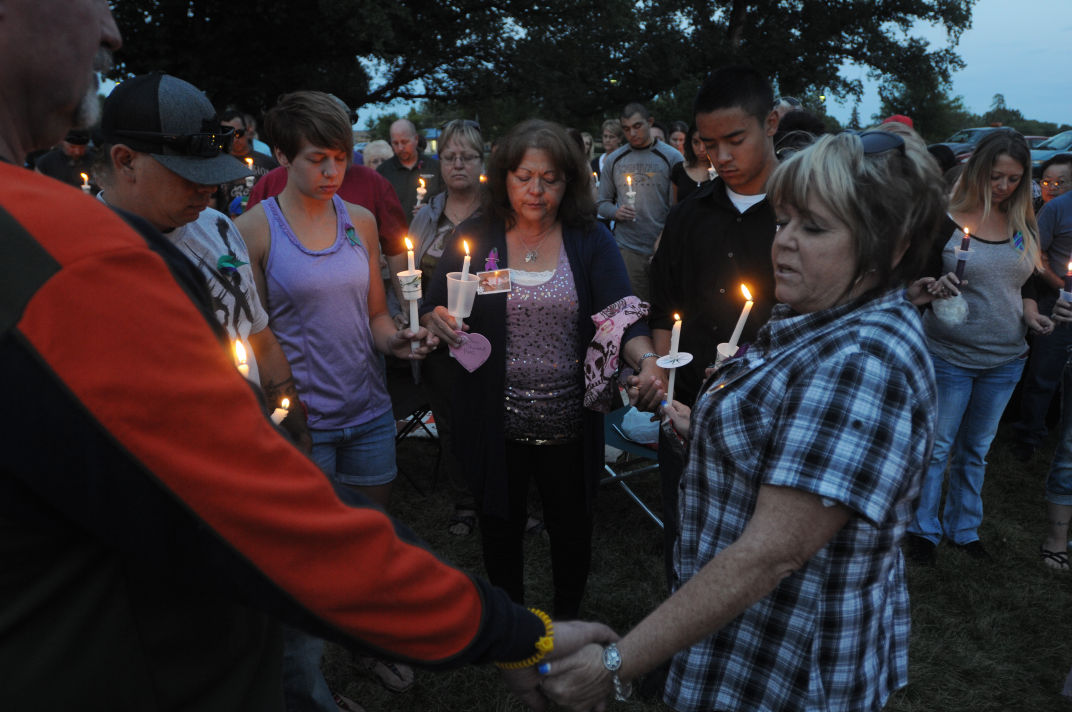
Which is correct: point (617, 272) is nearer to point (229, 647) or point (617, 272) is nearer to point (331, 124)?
point (331, 124)

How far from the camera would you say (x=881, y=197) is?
5.07ft

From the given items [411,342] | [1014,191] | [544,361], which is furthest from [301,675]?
[1014,191]

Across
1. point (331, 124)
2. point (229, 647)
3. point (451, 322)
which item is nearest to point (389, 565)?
point (229, 647)

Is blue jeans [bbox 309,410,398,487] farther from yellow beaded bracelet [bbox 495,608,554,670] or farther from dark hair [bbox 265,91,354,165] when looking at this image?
yellow beaded bracelet [bbox 495,608,554,670]

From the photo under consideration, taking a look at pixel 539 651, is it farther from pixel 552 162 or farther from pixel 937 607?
pixel 937 607

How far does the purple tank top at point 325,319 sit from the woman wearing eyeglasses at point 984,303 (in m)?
3.26

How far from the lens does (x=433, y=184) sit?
24.1 ft

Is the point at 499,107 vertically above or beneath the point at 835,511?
above

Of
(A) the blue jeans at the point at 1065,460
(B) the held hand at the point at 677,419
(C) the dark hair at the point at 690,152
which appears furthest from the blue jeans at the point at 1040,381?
(B) the held hand at the point at 677,419

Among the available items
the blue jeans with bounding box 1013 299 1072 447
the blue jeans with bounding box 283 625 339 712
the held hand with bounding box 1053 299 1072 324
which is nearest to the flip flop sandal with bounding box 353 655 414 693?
the blue jeans with bounding box 283 625 339 712

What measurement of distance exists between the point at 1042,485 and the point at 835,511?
5533 millimetres

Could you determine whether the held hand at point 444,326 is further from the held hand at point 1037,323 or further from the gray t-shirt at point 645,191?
the gray t-shirt at point 645,191

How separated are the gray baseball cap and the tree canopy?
15500 mm

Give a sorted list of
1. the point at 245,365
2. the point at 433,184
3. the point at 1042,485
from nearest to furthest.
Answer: the point at 245,365 → the point at 1042,485 → the point at 433,184
